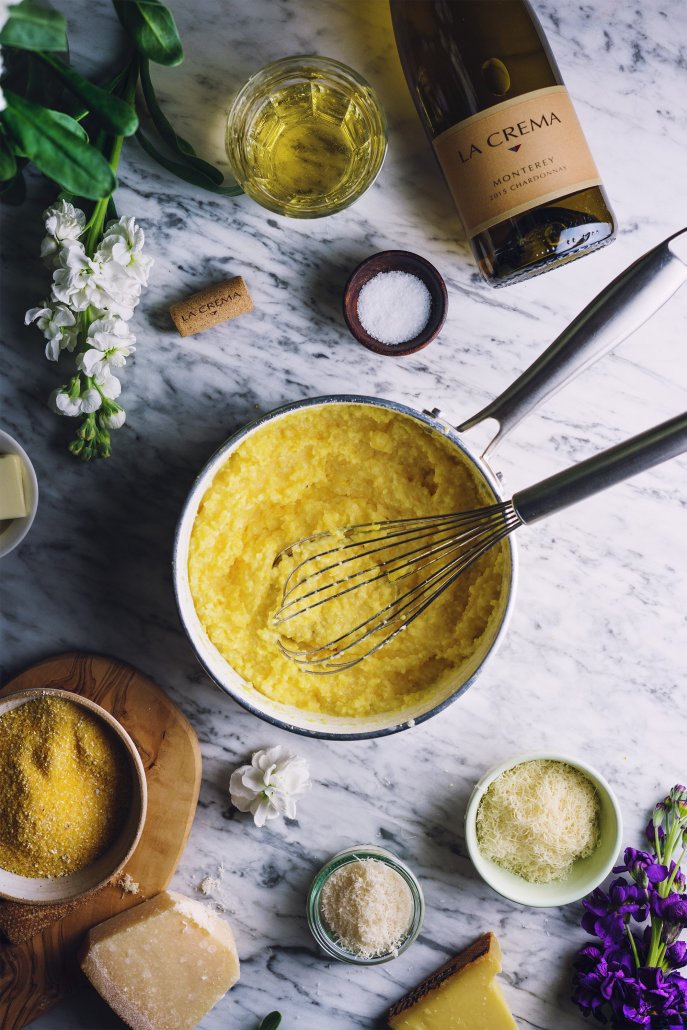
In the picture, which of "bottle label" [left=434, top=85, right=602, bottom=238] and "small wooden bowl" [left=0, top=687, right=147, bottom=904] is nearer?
"bottle label" [left=434, top=85, right=602, bottom=238]

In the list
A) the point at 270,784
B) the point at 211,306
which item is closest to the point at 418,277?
the point at 211,306

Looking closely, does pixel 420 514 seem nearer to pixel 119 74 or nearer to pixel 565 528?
pixel 565 528

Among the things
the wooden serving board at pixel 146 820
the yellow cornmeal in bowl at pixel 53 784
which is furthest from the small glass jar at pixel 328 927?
the yellow cornmeal in bowl at pixel 53 784

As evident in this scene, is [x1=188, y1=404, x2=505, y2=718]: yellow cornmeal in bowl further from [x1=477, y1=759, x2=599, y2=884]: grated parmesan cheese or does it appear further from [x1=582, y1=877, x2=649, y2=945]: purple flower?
[x1=582, y1=877, x2=649, y2=945]: purple flower

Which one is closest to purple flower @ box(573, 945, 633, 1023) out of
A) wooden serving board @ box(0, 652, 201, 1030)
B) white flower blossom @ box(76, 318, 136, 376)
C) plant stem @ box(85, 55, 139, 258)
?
wooden serving board @ box(0, 652, 201, 1030)

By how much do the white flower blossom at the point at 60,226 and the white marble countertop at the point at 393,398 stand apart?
111mm

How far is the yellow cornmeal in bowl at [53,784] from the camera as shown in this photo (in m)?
1.13

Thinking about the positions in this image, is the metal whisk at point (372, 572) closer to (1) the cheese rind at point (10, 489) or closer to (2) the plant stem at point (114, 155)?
(1) the cheese rind at point (10, 489)

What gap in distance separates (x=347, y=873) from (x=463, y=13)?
1.16 m

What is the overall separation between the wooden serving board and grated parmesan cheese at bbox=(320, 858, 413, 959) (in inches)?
9.2

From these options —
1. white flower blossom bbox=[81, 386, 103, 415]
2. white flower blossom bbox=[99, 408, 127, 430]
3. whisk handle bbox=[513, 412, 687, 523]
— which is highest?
white flower blossom bbox=[81, 386, 103, 415]

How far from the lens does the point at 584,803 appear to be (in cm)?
120

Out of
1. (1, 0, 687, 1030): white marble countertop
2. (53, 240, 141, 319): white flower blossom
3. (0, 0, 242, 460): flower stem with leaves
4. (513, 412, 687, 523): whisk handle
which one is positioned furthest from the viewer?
(1, 0, 687, 1030): white marble countertop

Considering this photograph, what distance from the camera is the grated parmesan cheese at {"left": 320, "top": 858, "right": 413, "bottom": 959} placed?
117 cm
